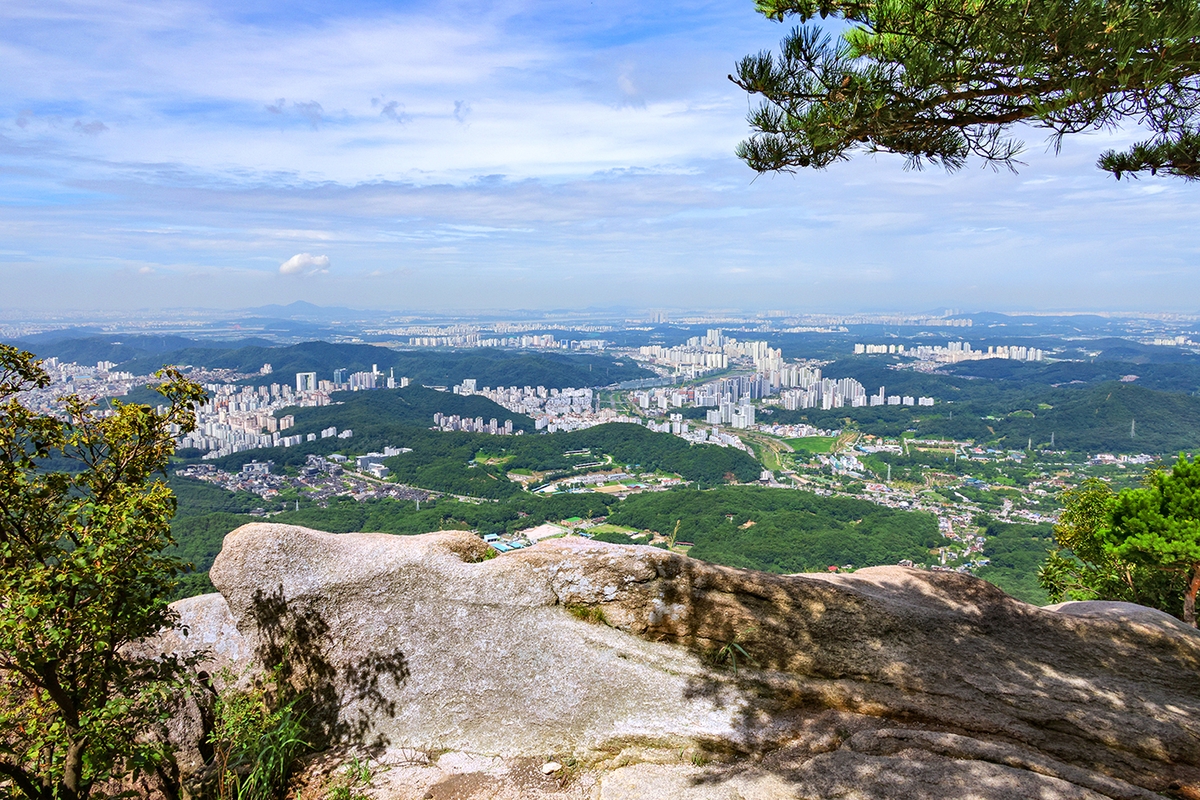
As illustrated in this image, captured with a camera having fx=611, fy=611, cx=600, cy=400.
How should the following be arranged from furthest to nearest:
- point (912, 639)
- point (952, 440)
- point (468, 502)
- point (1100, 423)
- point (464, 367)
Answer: point (464, 367), point (952, 440), point (1100, 423), point (468, 502), point (912, 639)

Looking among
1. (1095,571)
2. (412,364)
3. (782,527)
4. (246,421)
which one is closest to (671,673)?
(1095,571)

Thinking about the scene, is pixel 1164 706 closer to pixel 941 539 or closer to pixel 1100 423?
pixel 941 539

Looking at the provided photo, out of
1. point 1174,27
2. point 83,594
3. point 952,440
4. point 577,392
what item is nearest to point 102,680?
point 83,594

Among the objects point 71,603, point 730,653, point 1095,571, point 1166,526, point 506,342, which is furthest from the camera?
point 506,342

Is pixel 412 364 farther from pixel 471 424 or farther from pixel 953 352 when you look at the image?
pixel 953 352

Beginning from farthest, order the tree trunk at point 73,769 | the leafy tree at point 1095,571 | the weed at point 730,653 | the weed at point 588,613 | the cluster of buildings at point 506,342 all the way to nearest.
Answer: the cluster of buildings at point 506,342, the leafy tree at point 1095,571, the weed at point 588,613, the weed at point 730,653, the tree trunk at point 73,769

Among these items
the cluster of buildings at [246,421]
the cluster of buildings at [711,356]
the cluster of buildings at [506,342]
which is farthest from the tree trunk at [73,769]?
the cluster of buildings at [506,342]

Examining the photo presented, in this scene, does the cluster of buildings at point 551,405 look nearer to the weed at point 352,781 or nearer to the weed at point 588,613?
the weed at point 588,613
